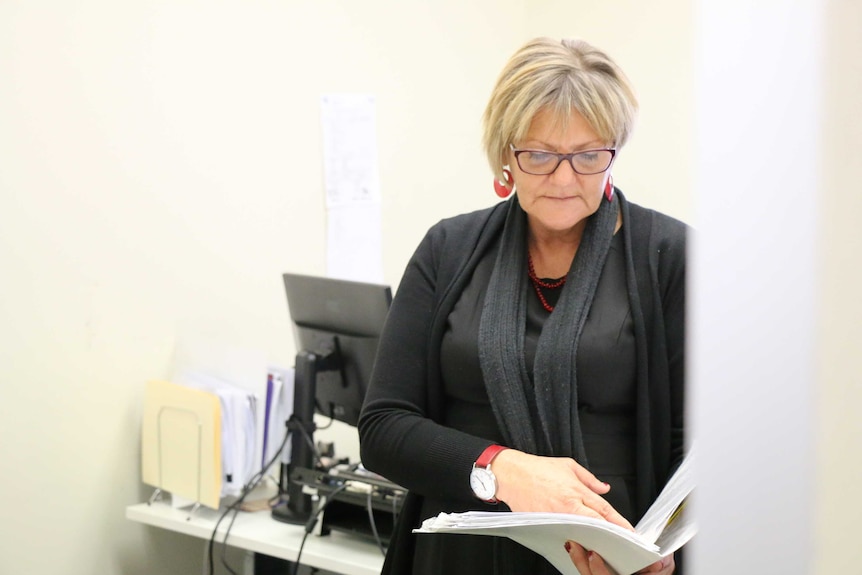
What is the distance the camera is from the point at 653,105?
3406mm

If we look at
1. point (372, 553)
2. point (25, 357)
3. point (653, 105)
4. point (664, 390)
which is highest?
point (653, 105)

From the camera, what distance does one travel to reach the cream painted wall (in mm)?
2252

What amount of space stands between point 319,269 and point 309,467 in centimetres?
89

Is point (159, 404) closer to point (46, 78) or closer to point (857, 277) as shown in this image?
point (46, 78)

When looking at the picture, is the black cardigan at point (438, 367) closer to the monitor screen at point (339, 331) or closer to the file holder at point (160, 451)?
the monitor screen at point (339, 331)

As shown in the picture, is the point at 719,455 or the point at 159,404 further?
the point at 159,404

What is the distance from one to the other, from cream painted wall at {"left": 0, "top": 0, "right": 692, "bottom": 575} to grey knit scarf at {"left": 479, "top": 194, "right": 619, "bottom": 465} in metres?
1.39

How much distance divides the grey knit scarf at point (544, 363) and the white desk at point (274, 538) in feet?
2.33

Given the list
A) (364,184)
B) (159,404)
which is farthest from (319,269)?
Result: (159,404)

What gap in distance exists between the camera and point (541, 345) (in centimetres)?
132

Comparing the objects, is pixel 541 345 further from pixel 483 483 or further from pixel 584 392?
pixel 483 483

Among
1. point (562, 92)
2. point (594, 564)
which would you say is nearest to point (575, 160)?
point (562, 92)

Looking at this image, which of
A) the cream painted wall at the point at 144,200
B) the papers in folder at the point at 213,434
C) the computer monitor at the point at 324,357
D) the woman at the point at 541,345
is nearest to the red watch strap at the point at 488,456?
the woman at the point at 541,345

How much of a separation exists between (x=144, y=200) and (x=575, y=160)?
4.95 feet
